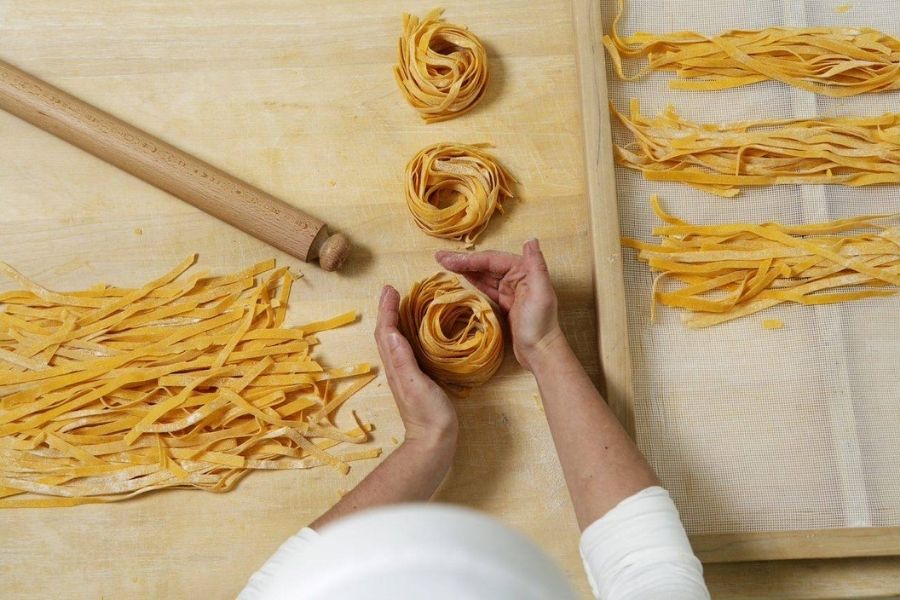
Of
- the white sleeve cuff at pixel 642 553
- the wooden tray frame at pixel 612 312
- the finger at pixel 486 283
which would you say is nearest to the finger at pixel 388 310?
the finger at pixel 486 283

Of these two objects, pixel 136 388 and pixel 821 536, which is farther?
pixel 136 388

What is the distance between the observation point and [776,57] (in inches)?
45.4

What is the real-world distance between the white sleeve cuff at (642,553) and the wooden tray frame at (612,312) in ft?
0.51

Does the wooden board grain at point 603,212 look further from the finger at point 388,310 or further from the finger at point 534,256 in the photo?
the finger at point 388,310

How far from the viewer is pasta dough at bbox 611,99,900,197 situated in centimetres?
111

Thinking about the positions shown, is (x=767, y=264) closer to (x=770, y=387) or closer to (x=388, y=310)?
(x=770, y=387)

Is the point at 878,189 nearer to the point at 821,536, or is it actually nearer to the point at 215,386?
the point at 821,536

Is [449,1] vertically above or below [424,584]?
above

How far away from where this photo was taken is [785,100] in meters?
1.15

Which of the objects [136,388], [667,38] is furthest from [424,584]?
[667,38]

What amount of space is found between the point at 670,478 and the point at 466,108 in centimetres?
66

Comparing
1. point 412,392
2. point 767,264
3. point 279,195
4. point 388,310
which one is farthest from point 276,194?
point 767,264

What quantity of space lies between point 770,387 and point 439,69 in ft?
2.38

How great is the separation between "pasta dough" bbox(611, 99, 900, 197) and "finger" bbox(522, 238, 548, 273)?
199 mm
